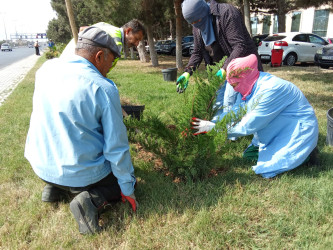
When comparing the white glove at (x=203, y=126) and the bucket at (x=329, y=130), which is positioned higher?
the white glove at (x=203, y=126)

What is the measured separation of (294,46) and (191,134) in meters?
10.3

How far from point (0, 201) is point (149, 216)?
4.33 feet

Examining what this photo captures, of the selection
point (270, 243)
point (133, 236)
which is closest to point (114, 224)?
point (133, 236)

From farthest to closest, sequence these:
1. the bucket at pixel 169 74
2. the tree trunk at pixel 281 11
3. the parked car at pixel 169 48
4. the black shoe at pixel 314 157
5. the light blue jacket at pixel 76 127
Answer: the parked car at pixel 169 48 → the tree trunk at pixel 281 11 → the bucket at pixel 169 74 → the black shoe at pixel 314 157 → the light blue jacket at pixel 76 127

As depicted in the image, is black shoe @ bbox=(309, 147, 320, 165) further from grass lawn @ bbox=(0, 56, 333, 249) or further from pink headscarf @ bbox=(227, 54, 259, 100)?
pink headscarf @ bbox=(227, 54, 259, 100)

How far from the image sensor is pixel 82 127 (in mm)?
1658

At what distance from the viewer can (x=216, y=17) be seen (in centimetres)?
261

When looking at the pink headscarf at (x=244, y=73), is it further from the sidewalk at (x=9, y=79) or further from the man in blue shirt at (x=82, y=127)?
the sidewalk at (x=9, y=79)

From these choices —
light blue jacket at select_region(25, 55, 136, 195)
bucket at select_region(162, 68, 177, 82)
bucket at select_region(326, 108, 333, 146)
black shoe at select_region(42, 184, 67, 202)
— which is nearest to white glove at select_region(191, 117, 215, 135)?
light blue jacket at select_region(25, 55, 136, 195)

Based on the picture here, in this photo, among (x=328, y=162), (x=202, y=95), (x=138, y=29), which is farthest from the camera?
(x=138, y=29)

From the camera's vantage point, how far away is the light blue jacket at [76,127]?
5.16 ft

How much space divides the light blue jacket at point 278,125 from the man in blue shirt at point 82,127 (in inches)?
38.3

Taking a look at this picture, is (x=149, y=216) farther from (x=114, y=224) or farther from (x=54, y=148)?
(x=54, y=148)

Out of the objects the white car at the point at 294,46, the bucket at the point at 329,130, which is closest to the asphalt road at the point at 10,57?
the white car at the point at 294,46
